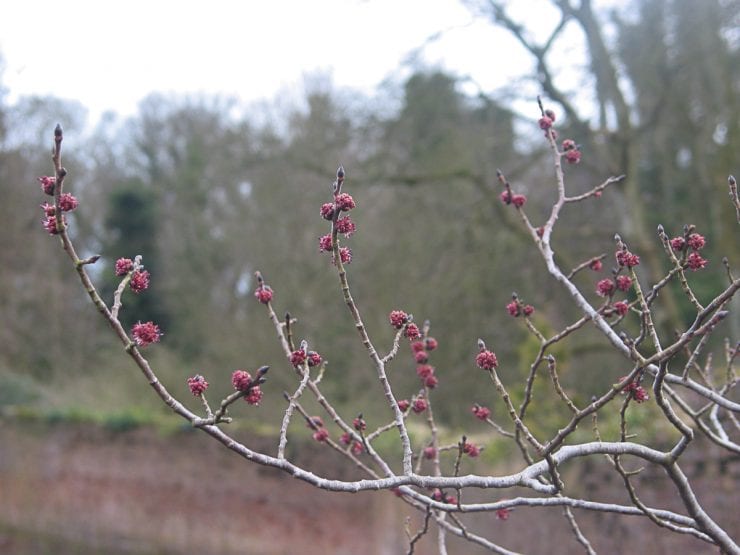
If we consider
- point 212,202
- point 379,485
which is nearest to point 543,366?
point 379,485

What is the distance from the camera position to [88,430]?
14.7 metres

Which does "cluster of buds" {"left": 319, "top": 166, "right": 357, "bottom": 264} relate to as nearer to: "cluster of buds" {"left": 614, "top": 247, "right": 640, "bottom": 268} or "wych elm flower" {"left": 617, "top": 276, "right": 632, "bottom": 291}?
"cluster of buds" {"left": 614, "top": 247, "right": 640, "bottom": 268}

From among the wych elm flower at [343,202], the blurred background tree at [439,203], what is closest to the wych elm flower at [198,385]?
the wych elm flower at [343,202]

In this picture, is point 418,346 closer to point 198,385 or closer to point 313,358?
point 313,358

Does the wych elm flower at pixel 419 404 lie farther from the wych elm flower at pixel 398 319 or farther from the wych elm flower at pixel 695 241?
the wych elm flower at pixel 695 241

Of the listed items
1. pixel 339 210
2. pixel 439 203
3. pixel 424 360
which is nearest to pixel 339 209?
pixel 339 210

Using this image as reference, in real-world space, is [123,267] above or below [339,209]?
below

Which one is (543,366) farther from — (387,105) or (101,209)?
(101,209)

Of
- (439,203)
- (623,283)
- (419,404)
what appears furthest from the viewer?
(439,203)

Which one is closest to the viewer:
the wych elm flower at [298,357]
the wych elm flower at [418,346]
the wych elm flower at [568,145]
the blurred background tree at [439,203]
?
the wych elm flower at [298,357]

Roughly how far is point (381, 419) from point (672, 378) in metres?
9.65

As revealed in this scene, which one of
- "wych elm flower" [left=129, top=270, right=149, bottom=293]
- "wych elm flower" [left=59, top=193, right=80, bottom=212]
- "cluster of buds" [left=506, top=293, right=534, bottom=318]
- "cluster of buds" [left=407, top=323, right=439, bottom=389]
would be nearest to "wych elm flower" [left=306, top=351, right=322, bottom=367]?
"wych elm flower" [left=129, top=270, right=149, bottom=293]

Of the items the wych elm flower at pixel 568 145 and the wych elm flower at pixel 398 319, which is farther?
the wych elm flower at pixel 568 145

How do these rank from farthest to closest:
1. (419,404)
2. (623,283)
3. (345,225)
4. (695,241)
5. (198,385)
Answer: (419,404)
(623,283)
(695,241)
(345,225)
(198,385)
